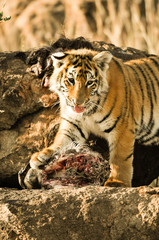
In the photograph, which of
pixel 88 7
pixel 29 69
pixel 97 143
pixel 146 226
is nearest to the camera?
pixel 146 226

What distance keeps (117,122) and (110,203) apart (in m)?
1.51

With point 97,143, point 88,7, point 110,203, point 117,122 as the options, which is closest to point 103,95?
point 117,122

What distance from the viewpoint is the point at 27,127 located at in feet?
19.4

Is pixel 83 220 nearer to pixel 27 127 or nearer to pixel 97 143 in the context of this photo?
pixel 97 143

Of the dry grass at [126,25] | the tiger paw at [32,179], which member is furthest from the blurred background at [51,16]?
the tiger paw at [32,179]

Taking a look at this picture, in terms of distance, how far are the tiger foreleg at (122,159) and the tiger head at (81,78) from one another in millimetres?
461

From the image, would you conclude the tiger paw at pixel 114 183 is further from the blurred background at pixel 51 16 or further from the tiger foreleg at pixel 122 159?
the blurred background at pixel 51 16

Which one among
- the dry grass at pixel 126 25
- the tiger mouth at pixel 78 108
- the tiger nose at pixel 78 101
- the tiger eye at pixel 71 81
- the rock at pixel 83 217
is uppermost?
the dry grass at pixel 126 25

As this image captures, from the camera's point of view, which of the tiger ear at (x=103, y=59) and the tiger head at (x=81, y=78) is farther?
the tiger ear at (x=103, y=59)

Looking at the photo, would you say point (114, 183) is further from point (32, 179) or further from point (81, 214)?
point (81, 214)

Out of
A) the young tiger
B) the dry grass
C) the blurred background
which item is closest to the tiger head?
the young tiger

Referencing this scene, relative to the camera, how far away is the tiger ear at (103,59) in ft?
16.5

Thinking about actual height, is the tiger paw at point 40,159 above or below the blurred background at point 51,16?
below

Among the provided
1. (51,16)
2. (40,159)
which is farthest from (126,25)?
(40,159)
